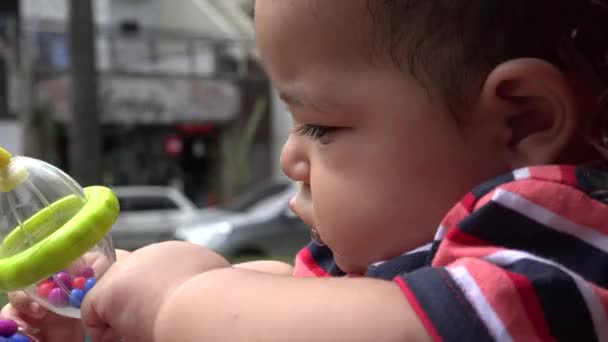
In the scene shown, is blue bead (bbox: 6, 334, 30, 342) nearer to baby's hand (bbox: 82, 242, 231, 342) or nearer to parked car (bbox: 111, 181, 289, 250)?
baby's hand (bbox: 82, 242, 231, 342)

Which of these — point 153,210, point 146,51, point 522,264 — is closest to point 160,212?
point 153,210

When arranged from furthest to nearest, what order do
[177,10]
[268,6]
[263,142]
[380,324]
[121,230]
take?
[177,10], [263,142], [121,230], [268,6], [380,324]

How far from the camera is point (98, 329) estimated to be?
828 mm

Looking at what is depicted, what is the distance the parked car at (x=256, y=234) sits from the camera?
7.19 metres

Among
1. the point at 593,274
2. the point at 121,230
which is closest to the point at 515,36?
the point at 593,274

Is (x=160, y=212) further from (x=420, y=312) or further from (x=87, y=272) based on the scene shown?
(x=420, y=312)

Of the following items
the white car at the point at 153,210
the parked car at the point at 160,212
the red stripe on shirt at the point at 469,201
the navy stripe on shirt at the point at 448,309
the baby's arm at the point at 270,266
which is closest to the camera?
the navy stripe on shirt at the point at 448,309

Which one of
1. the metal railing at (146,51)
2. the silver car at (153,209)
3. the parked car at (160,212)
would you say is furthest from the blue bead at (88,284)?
the metal railing at (146,51)

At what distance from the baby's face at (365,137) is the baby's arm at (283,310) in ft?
0.43

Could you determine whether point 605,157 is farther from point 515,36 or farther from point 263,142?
point 263,142

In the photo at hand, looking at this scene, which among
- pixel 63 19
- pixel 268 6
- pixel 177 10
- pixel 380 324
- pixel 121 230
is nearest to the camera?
pixel 380 324

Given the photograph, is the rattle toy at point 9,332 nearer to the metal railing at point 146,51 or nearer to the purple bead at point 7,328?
the purple bead at point 7,328

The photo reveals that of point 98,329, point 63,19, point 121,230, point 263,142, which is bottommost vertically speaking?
point 263,142

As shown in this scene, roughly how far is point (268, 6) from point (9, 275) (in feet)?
1.27
